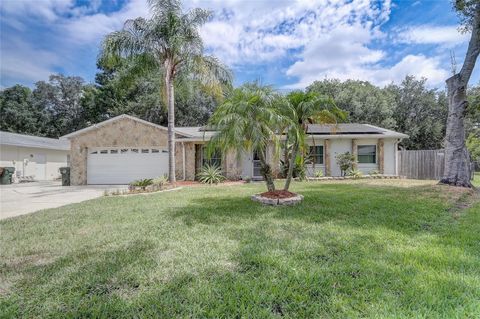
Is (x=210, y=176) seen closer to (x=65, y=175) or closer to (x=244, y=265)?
(x=65, y=175)

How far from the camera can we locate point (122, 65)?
13.7m

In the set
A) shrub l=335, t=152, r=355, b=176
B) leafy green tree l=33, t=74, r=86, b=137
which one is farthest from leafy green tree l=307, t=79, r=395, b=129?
leafy green tree l=33, t=74, r=86, b=137

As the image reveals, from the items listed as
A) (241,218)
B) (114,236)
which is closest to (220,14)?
(241,218)

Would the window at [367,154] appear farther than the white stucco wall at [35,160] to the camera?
No

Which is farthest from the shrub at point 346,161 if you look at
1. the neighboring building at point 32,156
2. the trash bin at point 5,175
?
the neighboring building at point 32,156

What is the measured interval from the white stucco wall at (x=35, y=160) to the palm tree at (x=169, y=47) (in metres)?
13.7

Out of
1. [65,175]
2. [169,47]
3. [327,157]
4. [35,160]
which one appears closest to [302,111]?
[169,47]

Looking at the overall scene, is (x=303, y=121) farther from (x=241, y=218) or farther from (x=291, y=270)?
(x=291, y=270)

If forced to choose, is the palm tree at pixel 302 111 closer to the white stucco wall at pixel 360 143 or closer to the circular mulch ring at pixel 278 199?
the circular mulch ring at pixel 278 199

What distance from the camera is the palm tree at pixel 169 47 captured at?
41.5ft

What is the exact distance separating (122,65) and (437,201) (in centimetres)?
1484

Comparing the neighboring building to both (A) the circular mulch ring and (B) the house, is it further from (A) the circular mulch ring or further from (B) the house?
(A) the circular mulch ring

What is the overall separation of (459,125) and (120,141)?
57.4 feet

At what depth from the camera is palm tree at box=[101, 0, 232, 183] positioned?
41.5 ft
